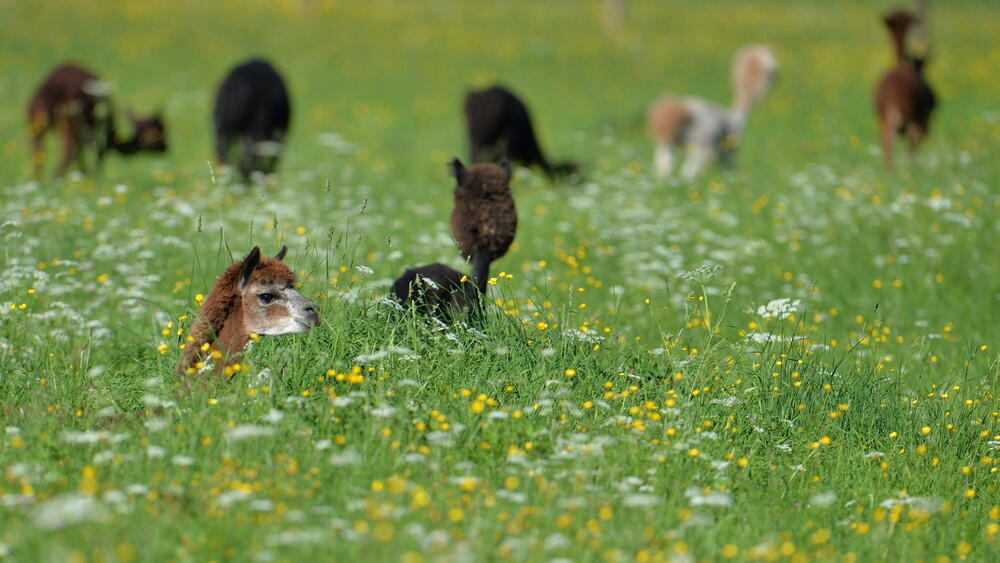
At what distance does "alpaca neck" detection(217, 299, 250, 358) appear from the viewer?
5215 mm

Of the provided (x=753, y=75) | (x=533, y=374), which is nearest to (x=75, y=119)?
(x=753, y=75)

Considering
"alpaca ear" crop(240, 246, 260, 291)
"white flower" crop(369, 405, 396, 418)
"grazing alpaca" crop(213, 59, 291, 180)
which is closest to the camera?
"white flower" crop(369, 405, 396, 418)

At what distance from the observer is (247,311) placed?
203 inches

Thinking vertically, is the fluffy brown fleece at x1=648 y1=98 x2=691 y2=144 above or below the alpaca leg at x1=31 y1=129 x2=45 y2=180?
above

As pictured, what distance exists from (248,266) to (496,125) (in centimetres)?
726

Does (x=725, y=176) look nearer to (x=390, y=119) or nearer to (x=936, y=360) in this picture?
(x=936, y=360)

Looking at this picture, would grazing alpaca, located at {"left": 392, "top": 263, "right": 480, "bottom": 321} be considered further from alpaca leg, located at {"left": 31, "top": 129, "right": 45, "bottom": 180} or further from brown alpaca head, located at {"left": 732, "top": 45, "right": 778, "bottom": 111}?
brown alpaca head, located at {"left": 732, "top": 45, "right": 778, "bottom": 111}

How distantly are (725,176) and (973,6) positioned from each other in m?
33.9

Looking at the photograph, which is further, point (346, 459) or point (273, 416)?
point (273, 416)

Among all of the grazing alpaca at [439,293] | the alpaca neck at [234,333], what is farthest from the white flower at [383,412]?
the grazing alpaca at [439,293]

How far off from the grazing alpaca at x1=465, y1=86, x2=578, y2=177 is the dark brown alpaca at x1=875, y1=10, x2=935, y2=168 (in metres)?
4.68

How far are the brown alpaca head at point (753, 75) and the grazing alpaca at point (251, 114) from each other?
636cm

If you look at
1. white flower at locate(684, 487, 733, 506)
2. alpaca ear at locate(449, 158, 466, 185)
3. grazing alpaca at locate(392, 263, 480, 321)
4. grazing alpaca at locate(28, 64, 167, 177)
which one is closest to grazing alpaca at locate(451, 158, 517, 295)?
alpaca ear at locate(449, 158, 466, 185)

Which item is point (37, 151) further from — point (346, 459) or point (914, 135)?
point (914, 135)
